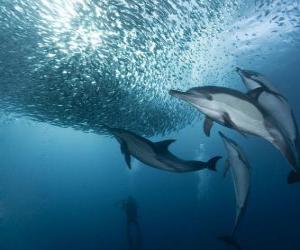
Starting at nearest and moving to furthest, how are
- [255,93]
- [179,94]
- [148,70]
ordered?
[179,94]
[255,93]
[148,70]

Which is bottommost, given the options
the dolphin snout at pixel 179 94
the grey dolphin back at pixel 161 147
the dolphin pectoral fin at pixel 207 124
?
the grey dolphin back at pixel 161 147

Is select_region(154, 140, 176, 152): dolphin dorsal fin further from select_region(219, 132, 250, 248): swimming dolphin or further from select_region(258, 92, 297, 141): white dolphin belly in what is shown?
select_region(258, 92, 297, 141): white dolphin belly

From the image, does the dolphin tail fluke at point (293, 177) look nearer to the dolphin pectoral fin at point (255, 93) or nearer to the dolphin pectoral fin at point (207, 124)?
the dolphin pectoral fin at point (255, 93)

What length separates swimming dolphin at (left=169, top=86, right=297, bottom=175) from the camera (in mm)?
2295

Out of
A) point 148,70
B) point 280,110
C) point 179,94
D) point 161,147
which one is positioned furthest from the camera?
point 148,70

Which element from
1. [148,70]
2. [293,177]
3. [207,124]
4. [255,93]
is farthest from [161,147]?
[148,70]

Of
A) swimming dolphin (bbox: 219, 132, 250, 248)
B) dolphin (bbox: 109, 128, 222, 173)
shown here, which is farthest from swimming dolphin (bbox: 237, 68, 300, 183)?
dolphin (bbox: 109, 128, 222, 173)

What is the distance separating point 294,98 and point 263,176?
15.4 m

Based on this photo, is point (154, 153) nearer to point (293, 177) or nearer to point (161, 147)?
point (161, 147)

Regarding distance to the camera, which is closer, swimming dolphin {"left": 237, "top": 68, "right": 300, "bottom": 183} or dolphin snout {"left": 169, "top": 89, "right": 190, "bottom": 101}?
dolphin snout {"left": 169, "top": 89, "right": 190, "bottom": 101}

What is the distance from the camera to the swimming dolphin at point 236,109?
229 centimetres

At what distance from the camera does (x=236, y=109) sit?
7.73ft

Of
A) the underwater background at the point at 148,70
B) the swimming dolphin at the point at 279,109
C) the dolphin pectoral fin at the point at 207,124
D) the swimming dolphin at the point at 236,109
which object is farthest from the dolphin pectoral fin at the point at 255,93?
the underwater background at the point at 148,70

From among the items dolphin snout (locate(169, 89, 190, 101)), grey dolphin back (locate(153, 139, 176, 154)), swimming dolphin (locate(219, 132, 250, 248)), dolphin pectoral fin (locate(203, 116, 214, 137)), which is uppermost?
dolphin snout (locate(169, 89, 190, 101))
